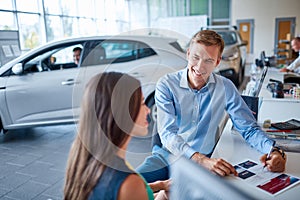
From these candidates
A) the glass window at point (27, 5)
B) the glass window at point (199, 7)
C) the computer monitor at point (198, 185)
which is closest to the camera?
the computer monitor at point (198, 185)

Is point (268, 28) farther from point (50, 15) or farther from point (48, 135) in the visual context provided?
point (48, 135)

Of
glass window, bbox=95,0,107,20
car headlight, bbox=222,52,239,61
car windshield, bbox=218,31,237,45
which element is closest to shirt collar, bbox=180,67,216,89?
car headlight, bbox=222,52,239,61

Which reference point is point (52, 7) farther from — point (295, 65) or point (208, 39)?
point (208, 39)

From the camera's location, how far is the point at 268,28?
11.8 m

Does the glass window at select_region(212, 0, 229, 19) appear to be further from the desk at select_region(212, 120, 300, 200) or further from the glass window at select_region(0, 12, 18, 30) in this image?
the desk at select_region(212, 120, 300, 200)

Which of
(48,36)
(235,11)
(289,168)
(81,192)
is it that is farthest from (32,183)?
(235,11)

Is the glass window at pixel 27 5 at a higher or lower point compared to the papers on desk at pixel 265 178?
higher

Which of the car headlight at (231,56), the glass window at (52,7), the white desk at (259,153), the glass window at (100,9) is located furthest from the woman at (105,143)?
the glass window at (100,9)

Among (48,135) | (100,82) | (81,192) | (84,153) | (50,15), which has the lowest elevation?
(48,135)

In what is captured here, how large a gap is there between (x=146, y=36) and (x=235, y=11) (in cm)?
948

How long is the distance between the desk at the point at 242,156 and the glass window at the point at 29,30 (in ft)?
19.9

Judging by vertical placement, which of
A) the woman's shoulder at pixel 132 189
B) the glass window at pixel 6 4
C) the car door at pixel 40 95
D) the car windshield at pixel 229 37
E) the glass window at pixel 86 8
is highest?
the glass window at pixel 86 8

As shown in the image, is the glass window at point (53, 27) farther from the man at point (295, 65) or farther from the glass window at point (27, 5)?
the man at point (295, 65)

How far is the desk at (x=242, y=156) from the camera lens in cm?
103
